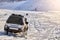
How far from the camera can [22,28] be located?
46.0ft

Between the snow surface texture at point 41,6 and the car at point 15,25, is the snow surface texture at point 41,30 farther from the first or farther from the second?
the snow surface texture at point 41,6

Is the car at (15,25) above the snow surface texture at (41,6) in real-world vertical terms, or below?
above

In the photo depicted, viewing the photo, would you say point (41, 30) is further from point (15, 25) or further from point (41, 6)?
point (41, 6)

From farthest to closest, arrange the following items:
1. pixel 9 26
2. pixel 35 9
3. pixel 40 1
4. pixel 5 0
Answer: pixel 5 0
pixel 40 1
pixel 35 9
pixel 9 26

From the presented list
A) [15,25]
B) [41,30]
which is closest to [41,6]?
[41,30]

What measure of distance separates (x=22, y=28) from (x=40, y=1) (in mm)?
32702

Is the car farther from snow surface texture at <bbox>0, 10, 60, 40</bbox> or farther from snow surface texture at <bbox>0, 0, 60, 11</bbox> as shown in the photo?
snow surface texture at <bbox>0, 0, 60, 11</bbox>

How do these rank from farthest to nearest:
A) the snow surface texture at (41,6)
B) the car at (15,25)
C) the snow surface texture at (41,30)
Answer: the snow surface texture at (41,6) < the snow surface texture at (41,30) < the car at (15,25)

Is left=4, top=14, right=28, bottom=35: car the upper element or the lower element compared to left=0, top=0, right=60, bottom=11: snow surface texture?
upper

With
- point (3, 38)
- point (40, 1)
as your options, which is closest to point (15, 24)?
point (3, 38)

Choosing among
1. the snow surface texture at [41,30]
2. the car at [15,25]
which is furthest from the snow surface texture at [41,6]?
the car at [15,25]

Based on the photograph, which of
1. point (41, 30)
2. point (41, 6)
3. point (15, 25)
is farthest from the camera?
point (41, 6)

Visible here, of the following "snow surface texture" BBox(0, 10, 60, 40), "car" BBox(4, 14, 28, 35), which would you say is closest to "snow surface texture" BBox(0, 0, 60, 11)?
"snow surface texture" BBox(0, 10, 60, 40)

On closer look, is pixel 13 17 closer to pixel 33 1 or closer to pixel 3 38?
pixel 3 38
